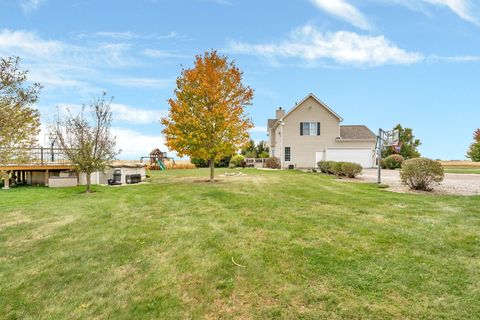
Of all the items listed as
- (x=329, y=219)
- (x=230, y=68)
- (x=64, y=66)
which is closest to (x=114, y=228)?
(x=329, y=219)

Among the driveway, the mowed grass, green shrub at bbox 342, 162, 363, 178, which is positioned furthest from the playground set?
the mowed grass

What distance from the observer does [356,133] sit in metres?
32.8

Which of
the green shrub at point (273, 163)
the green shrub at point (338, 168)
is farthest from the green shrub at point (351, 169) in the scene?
the green shrub at point (273, 163)

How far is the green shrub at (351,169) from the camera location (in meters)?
18.0

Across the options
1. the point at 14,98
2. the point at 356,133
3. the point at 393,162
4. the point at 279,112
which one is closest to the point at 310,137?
the point at 356,133

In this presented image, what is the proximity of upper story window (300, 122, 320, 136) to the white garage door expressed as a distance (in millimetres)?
2314

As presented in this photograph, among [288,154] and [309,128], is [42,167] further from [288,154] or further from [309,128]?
[309,128]

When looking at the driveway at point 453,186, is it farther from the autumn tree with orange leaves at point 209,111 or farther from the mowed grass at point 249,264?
the autumn tree with orange leaves at point 209,111

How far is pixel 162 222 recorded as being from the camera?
7.24 metres

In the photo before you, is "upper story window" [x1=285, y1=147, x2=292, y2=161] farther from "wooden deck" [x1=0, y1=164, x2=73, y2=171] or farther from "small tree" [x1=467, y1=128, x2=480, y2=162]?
"small tree" [x1=467, y1=128, x2=480, y2=162]

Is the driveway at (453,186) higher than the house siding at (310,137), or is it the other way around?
the house siding at (310,137)

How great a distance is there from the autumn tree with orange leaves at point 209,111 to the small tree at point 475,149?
138 ft

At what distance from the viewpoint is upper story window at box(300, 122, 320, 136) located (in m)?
31.2

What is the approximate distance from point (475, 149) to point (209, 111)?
158 ft
